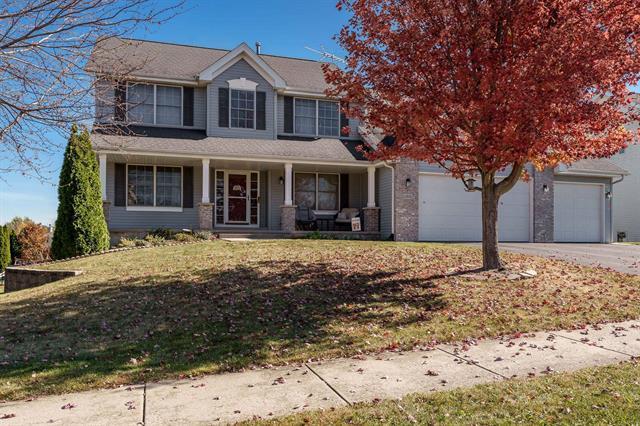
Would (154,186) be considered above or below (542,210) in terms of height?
above

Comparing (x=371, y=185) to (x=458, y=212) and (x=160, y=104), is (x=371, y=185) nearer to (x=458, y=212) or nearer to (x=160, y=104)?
(x=458, y=212)

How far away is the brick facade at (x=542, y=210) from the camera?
63.9 ft

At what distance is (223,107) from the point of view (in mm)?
18484

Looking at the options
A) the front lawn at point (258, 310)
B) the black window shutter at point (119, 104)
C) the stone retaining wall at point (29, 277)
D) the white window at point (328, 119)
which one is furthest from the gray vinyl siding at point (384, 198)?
the black window shutter at point (119, 104)

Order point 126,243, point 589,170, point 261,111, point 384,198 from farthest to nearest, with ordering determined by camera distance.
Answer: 1. point 589,170
2. point 261,111
3. point 384,198
4. point 126,243

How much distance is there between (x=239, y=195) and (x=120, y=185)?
13.8 ft

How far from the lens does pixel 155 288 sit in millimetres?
8836

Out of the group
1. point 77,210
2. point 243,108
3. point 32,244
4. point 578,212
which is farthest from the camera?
point 578,212

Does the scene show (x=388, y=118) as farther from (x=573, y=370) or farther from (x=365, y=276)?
(x=573, y=370)

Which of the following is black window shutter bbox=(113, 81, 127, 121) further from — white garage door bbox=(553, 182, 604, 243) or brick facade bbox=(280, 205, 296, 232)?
white garage door bbox=(553, 182, 604, 243)

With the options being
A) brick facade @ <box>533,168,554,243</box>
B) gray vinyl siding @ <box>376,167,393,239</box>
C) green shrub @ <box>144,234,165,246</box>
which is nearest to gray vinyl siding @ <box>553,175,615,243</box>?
brick facade @ <box>533,168,554,243</box>

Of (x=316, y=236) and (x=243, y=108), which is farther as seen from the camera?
(x=243, y=108)

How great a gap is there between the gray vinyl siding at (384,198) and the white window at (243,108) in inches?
204

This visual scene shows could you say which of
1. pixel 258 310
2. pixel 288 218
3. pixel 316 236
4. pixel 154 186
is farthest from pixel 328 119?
pixel 258 310
